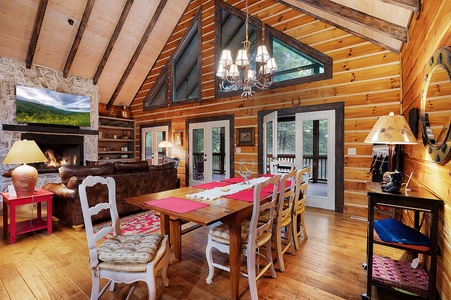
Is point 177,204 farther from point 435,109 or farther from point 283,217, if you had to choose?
point 435,109

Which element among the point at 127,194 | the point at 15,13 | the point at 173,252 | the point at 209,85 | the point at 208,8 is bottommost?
the point at 173,252

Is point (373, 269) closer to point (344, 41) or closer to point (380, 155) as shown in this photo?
point (380, 155)

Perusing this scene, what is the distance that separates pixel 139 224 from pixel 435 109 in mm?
3864

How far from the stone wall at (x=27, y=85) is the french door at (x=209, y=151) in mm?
3177

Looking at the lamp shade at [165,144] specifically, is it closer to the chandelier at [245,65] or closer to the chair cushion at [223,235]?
the chandelier at [245,65]

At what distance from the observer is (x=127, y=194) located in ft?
12.9

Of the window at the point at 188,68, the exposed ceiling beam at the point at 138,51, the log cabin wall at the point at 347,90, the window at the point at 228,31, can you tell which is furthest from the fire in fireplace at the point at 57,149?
the log cabin wall at the point at 347,90

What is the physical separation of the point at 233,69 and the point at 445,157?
9.32 ft

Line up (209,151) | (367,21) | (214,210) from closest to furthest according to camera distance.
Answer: (214,210) < (367,21) < (209,151)

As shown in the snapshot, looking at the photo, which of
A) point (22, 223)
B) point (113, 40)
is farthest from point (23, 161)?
point (113, 40)

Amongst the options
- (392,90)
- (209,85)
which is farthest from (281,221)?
(209,85)

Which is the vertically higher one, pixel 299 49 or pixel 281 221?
pixel 299 49

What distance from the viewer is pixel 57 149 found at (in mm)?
6695

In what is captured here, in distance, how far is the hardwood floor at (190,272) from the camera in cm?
195
